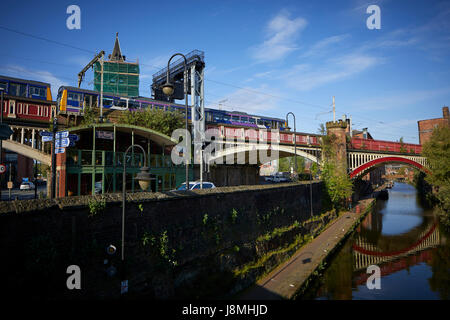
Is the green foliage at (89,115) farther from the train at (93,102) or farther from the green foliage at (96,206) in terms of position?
the green foliage at (96,206)

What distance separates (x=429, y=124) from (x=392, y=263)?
248 ft

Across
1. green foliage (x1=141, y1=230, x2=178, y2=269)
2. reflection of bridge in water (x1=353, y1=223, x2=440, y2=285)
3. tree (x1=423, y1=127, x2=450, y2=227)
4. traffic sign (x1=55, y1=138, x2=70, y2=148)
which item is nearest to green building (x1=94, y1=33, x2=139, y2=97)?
traffic sign (x1=55, y1=138, x2=70, y2=148)

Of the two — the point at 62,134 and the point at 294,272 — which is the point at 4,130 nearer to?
the point at 62,134

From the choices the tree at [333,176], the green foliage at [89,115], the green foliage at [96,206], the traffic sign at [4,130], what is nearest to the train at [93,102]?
the green foliage at [89,115]

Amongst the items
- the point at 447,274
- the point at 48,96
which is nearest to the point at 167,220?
the point at 447,274

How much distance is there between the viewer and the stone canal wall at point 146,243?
22.1 feet

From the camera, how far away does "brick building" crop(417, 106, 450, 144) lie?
7156cm

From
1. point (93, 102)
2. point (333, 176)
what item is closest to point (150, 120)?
point (93, 102)

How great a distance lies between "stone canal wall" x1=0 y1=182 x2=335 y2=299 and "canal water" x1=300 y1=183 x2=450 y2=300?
3367 millimetres

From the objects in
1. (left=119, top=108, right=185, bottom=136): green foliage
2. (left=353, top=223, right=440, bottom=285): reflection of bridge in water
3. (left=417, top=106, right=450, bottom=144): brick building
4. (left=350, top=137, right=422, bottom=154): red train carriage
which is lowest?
(left=353, top=223, right=440, bottom=285): reflection of bridge in water

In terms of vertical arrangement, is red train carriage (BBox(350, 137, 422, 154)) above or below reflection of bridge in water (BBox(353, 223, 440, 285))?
above

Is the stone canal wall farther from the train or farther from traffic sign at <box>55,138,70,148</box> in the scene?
the train
